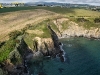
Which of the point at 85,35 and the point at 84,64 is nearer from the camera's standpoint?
the point at 84,64

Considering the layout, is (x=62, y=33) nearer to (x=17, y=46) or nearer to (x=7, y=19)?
(x=7, y=19)

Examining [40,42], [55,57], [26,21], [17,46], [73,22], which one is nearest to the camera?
[17,46]

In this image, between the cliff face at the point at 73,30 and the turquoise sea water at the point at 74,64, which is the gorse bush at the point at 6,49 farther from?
the cliff face at the point at 73,30

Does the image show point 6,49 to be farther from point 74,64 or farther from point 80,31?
point 80,31

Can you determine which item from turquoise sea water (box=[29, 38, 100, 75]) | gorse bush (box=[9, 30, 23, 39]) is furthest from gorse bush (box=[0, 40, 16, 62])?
turquoise sea water (box=[29, 38, 100, 75])

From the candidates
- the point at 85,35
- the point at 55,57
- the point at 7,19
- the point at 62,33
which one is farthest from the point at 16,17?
the point at 55,57

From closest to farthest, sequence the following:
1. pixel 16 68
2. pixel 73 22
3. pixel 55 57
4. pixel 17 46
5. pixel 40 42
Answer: pixel 16 68 < pixel 17 46 < pixel 55 57 < pixel 40 42 < pixel 73 22

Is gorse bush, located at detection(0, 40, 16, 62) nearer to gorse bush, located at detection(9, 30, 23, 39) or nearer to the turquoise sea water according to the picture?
gorse bush, located at detection(9, 30, 23, 39)

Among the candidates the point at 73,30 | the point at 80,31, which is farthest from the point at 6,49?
the point at 80,31

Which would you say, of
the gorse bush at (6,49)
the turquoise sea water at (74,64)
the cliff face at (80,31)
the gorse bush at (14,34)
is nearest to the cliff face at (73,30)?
the cliff face at (80,31)
